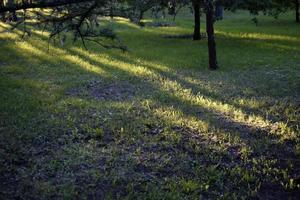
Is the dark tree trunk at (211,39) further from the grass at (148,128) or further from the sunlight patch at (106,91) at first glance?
the sunlight patch at (106,91)

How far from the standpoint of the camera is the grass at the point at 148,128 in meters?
9.37

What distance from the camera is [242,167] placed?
407 inches

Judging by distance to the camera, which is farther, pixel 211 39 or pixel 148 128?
pixel 211 39

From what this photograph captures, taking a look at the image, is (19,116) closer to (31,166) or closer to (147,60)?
(31,166)

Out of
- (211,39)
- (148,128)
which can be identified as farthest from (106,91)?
(211,39)

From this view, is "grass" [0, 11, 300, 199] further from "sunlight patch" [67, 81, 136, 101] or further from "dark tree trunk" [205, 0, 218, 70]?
"dark tree trunk" [205, 0, 218, 70]

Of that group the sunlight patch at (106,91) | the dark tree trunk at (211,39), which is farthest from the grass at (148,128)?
the dark tree trunk at (211,39)

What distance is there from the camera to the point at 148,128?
42.2ft

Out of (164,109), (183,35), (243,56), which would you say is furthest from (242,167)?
(183,35)

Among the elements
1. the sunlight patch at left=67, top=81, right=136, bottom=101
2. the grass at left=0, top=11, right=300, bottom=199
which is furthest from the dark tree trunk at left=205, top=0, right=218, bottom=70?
the sunlight patch at left=67, top=81, right=136, bottom=101

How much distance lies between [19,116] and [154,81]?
7.44m

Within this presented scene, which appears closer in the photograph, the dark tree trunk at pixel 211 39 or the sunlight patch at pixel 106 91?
the sunlight patch at pixel 106 91

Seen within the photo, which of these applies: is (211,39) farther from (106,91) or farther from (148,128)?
(148,128)

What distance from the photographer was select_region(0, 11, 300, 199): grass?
937cm
